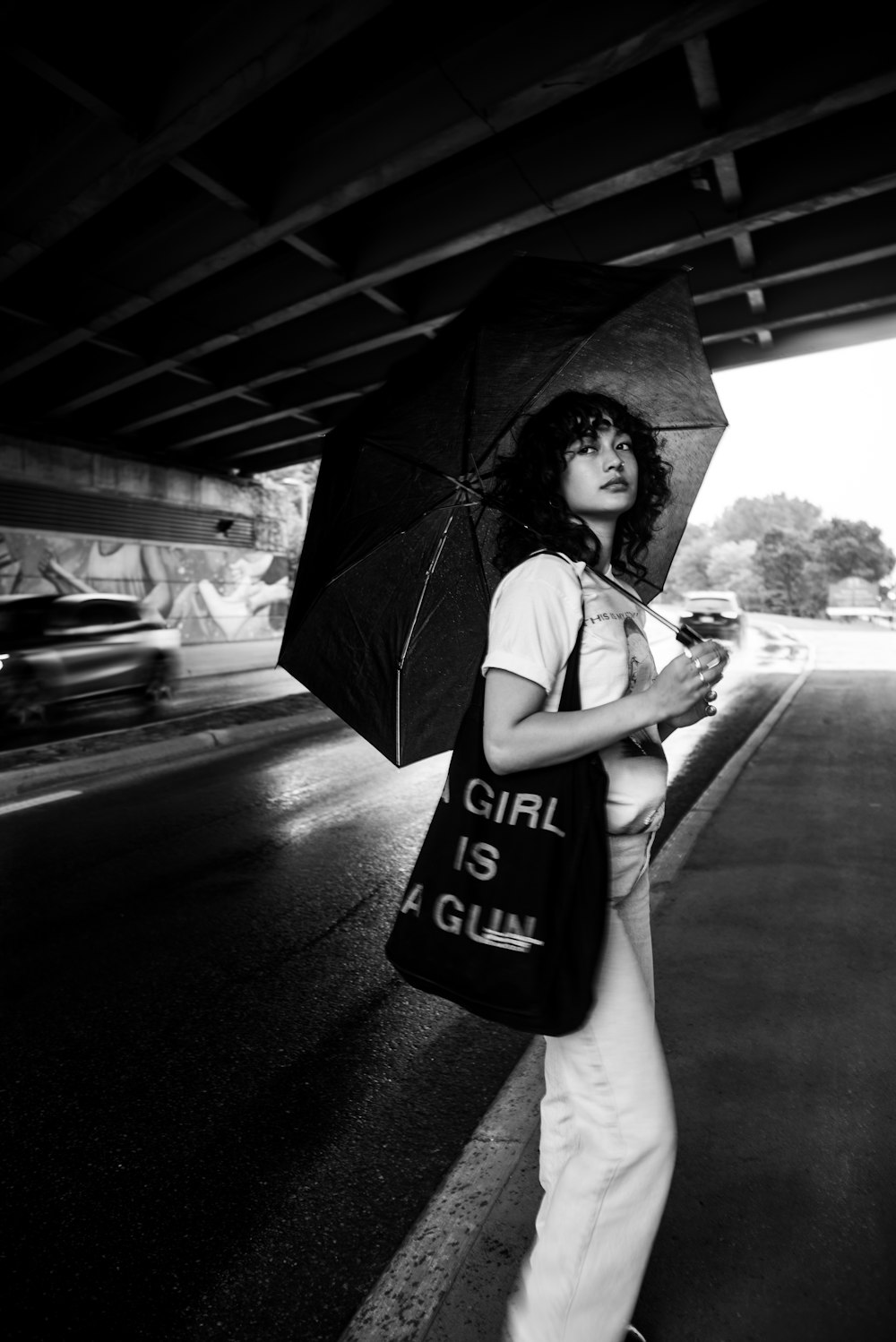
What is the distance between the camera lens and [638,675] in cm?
177

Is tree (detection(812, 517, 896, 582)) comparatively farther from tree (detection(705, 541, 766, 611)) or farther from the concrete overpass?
the concrete overpass

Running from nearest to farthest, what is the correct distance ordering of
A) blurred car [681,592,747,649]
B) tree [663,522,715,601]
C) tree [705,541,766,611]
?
1. blurred car [681,592,747,649]
2. tree [705,541,766,611]
3. tree [663,522,715,601]

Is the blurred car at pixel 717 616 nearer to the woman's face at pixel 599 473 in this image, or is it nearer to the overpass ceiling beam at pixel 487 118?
the overpass ceiling beam at pixel 487 118

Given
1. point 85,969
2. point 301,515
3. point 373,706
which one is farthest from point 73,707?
point 301,515

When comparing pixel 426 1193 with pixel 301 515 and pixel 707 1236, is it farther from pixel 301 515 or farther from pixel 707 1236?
pixel 301 515

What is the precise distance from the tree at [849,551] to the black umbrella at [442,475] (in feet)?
275

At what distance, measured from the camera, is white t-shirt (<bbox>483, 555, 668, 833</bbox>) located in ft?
5.10

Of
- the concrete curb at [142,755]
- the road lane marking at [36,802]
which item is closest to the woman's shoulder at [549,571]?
the road lane marking at [36,802]

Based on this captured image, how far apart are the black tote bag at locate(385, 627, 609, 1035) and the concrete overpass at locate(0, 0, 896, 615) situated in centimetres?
270

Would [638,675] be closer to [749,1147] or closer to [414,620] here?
[414,620]

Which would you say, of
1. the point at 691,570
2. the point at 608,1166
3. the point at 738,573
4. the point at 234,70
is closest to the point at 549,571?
the point at 608,1166

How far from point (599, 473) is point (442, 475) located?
466mm

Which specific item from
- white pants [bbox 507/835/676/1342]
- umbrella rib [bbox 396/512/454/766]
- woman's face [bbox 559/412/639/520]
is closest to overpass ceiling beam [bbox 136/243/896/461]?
umbrella rib [bbox 396/512/454/766]

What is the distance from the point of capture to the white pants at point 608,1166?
1.53 meters
